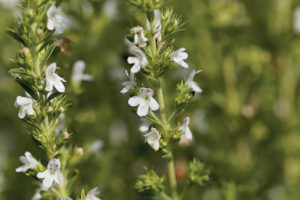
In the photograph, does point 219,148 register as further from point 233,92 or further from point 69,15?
point 69,15

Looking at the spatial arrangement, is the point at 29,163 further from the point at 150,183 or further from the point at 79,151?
the point at 150,183

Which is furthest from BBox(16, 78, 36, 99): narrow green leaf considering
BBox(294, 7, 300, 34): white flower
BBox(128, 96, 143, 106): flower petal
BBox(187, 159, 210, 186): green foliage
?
BBox(294, 7, 300, 34): white flower

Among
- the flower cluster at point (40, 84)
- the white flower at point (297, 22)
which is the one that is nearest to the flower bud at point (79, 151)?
the flower cluster at point (40, 84)

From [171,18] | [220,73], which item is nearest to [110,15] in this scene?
[220,73]

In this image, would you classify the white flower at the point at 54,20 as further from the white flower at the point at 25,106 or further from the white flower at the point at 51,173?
the white flower at the point at 51,173

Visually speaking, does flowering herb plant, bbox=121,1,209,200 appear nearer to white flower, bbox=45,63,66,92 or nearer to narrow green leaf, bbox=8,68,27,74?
white flower, bbox=45,63,66,92

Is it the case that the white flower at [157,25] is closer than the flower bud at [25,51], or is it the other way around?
the flower bud at [25,51]

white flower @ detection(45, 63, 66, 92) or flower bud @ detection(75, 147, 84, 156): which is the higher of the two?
white flower @ detection(45, 63, 66, 92)
